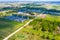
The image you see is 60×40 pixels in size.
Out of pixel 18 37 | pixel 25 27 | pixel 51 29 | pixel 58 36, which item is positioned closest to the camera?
pixel 18 37

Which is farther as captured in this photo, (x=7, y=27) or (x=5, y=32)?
(x=7, y=27)

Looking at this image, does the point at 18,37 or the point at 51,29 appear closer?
the point at 18,37

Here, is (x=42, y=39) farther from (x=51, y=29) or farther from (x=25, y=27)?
(x=25, y=27)

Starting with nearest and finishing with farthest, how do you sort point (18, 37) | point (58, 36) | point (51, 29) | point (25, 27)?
1. point (18, 37)
2. point (58, 36)
3. point (51, 29)
4. point (25, 27)

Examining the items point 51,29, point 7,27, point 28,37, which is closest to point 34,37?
point 28,37

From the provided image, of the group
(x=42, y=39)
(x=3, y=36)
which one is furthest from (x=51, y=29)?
(x=3, y=36)

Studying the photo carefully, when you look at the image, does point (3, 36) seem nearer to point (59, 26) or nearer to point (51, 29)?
point (51, 29)

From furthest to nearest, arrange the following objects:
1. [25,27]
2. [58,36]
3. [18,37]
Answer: [25,27], [58,36], [18,37]

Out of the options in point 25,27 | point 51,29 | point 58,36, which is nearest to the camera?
point 58,36
